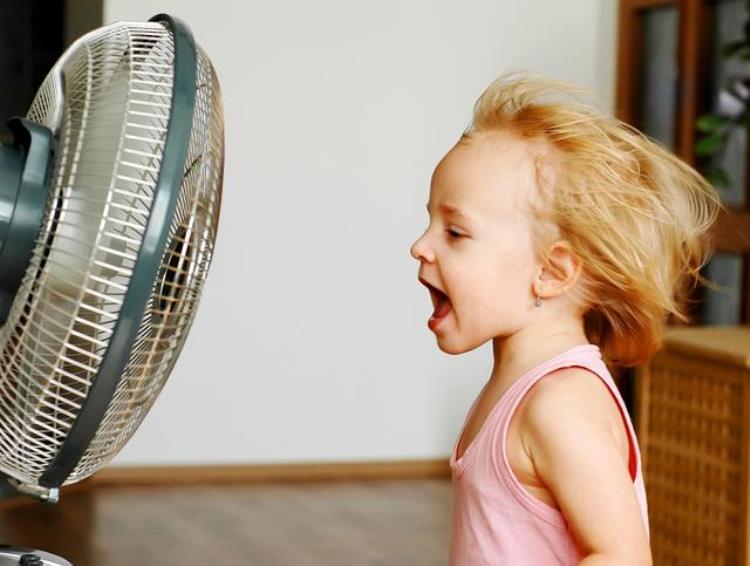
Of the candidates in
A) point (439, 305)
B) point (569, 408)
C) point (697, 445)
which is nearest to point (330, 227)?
point (697, 445)

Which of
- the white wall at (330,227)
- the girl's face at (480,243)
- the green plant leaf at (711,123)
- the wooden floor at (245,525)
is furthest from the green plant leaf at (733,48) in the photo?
the girl's face at (480,243)

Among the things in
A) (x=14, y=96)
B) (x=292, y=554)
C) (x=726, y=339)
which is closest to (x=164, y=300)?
(x=726, y=339)

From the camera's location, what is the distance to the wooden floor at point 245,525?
10.1ft

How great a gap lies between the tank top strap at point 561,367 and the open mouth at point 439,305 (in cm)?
8

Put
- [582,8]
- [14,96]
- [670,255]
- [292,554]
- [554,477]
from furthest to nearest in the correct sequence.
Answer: [14,96] → [582,8] → [292,554] → [670,255] → [554,477]

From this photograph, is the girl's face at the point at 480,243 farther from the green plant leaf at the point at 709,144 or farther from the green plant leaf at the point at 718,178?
the green plant leaf at the point at 718,178

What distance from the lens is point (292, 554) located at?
3.10 m

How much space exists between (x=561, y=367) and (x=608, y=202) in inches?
5.6

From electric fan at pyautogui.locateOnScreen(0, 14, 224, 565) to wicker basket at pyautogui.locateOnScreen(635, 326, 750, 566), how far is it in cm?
168

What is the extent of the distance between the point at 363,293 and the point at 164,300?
3.10 m

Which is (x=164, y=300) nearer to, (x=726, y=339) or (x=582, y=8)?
(x=726, y=339)

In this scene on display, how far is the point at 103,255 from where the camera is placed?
819 millimetres

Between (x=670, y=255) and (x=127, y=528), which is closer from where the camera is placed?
(x=670, y=255)

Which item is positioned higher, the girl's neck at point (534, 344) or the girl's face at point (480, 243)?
the girl's face at point (480, 243)
